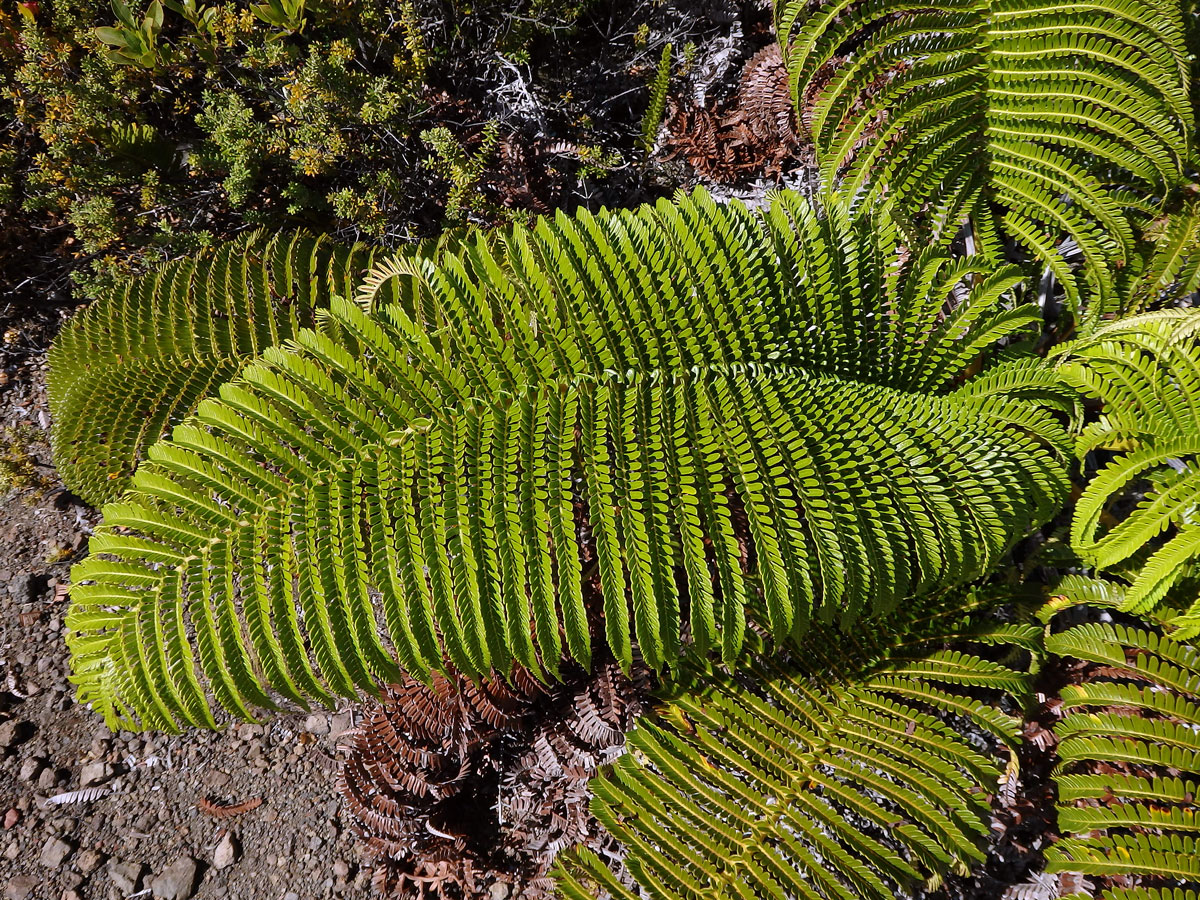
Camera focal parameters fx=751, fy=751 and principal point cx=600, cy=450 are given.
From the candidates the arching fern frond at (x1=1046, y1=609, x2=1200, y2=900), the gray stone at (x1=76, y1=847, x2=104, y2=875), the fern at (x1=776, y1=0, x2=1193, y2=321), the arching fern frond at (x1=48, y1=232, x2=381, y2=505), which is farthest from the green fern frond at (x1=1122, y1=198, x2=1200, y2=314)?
the gray stone at (x1=76, y1=847, x2=104, y2=875)

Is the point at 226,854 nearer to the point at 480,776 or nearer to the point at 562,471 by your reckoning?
the point at 480,776

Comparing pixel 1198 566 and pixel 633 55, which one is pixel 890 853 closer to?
pixel 1198 566

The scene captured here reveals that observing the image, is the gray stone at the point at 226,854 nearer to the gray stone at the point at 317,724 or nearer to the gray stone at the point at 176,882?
the gray stone at the point at 176,882

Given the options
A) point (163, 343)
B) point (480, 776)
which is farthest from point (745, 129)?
point (480, 776)

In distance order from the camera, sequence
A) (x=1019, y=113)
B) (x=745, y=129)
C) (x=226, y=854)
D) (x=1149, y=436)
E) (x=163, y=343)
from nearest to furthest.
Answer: (x=1149, y=436), (x=1019, y=113), (x=163, y=343), (x=226, y=854), (x=745, y=129)

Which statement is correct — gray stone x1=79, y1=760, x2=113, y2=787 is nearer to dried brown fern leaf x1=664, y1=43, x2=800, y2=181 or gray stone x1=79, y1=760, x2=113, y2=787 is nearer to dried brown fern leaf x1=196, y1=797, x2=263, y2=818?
dried brown fern leaf x1=196, y1=797, x2=263, y2=818

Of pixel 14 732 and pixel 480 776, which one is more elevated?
pixel 14 732
